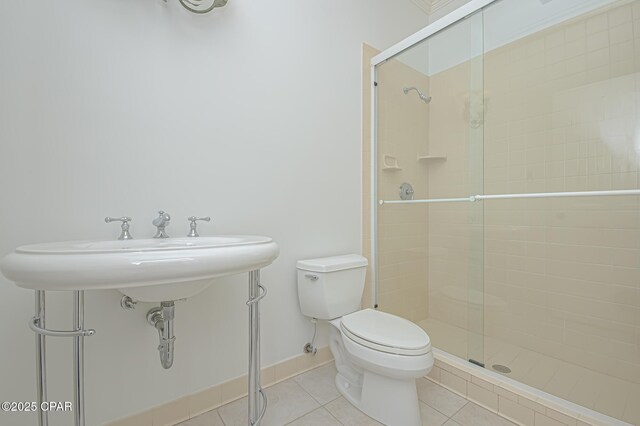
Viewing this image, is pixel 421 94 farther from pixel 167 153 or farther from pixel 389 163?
pixel 167 153

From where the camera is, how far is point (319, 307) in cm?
146

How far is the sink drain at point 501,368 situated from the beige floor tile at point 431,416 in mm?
369

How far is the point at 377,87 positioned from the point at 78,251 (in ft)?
6.09

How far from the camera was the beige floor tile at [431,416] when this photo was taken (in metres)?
1.19

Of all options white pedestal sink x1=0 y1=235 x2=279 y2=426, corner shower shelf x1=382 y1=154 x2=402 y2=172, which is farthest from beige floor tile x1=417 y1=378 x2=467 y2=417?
corner shower shelf x1=382 y1=154 x2=402 y2=172

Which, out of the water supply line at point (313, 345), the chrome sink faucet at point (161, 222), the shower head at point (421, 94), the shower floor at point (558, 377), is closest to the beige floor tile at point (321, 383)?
the water supply line at point (313, 345)

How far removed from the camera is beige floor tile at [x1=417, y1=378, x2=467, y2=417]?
129 cm

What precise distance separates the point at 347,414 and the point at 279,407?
309 millimetres

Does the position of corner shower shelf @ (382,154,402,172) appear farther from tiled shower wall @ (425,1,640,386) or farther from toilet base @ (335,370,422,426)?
toilet base @ (335,370,422,426)

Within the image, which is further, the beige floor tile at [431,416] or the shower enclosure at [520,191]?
the shower enclosure at [520,191]

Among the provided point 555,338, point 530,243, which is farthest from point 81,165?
point 555,338

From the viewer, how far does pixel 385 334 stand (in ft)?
3.90

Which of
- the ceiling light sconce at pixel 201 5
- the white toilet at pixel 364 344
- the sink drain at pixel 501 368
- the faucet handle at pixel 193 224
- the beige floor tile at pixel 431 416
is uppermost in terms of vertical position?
the ceiling light sconce at pixel 201 5

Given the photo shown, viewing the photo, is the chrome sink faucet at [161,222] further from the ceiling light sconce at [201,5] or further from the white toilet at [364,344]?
the ceiling light sconce at [201,5]
